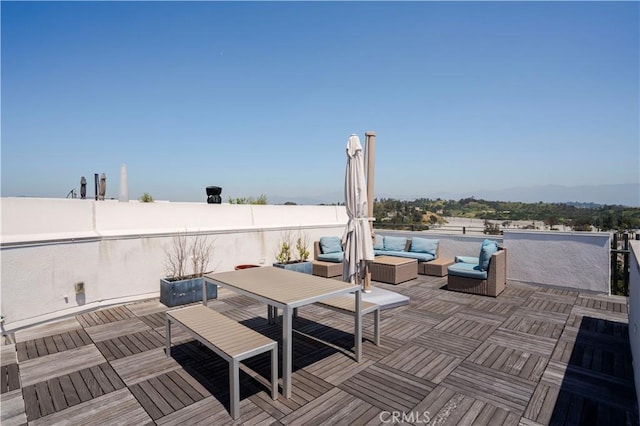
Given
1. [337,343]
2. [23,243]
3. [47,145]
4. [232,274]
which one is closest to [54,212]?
[23,243]

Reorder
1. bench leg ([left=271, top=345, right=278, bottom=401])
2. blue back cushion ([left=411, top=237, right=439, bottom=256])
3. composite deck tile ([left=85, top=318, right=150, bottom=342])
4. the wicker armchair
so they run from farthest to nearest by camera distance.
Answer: blue back cushion ([left=411, top=237, right=439, bottom=256]) < the wicker armchair < composite deck tile ([left=85, top=318, right=150, bottom=342]) < bench leg ([left=271, top=345, right=278, bottom=401])

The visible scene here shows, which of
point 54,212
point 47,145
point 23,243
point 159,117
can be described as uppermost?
point 159,117

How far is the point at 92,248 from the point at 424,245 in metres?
6.78

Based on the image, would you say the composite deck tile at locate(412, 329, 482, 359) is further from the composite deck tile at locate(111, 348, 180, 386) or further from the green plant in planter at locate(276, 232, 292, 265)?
the green plant in planter at locate(276, 232, 292, 265)

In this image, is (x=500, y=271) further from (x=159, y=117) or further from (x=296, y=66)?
(x=159, y=117)

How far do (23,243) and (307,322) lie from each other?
388 cm

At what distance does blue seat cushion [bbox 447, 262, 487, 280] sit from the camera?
5.38 m

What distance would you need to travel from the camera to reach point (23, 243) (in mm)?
3922

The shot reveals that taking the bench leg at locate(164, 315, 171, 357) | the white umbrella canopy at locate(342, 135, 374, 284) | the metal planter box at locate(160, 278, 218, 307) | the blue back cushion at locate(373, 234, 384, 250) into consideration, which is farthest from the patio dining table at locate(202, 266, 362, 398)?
the blue back cushion at locate(373, 234, 384, 250)

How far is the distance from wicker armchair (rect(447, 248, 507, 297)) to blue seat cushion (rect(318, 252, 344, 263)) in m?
2.32

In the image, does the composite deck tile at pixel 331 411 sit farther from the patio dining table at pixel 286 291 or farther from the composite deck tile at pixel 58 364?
the composite deck tile at pixel 58 364

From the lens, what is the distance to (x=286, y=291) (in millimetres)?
2746

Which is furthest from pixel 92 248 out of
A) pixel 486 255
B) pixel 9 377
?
pixel 486 255

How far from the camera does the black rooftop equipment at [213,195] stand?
24.9 ft
